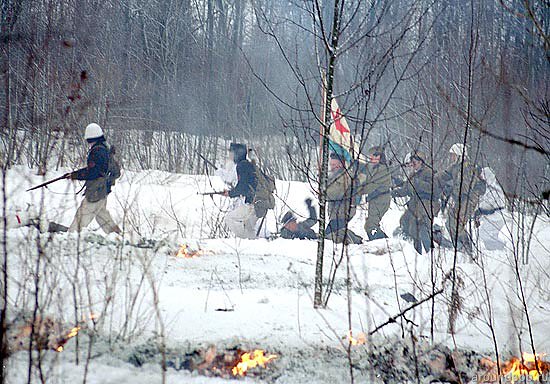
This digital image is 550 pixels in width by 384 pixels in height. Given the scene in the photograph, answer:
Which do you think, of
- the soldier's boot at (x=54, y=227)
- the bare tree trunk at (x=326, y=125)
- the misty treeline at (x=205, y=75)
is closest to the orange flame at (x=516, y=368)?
the bare tree trunk at (x=326, y=125)

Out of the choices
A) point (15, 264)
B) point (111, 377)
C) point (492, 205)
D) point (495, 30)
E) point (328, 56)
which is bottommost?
point (111, 377)

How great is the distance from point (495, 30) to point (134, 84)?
13.6 metres

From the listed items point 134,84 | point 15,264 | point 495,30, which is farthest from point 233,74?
point 15,264

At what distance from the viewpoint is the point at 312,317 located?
487 centimetres

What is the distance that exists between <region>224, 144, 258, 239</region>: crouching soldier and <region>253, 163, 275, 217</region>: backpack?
7 cm

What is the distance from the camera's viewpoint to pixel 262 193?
9.45 m

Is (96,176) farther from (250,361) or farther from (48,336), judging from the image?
(250,361)

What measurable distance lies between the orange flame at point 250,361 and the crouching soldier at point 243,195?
5.34 metres

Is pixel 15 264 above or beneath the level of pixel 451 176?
beneath

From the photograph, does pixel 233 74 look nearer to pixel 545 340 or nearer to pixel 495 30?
pixel 495 30

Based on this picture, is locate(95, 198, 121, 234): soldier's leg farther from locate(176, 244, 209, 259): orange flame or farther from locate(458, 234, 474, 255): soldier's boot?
locate(458, 234, 474, 255): soldier's boot

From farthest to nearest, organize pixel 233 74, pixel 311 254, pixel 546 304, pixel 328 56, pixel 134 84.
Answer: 1. pixel 233 74
2. pixel 134 84
3. pixel 311 254
4. pixel 546 304
5. pixel 328 56

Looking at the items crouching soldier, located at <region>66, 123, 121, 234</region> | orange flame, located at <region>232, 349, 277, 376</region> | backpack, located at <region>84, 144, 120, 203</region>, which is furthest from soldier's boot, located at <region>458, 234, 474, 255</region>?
backpack, located at <region>84, 144, 120, 203</region>

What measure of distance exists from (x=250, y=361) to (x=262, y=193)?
18.2 feet
